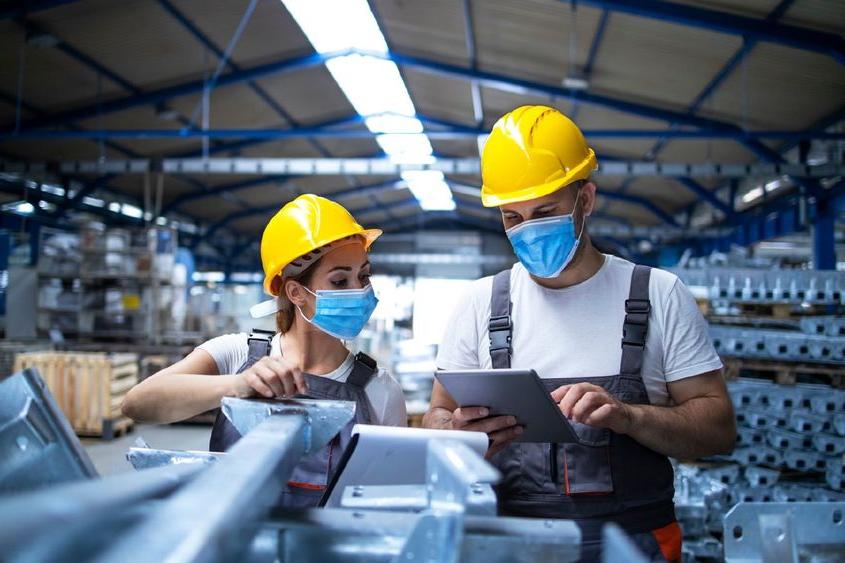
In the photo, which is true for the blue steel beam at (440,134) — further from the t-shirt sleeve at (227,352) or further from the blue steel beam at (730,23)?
the t-shirt sleeve at (227,352)

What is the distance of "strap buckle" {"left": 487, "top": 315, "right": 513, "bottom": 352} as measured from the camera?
6.72 feet

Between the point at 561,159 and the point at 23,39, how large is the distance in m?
8.94

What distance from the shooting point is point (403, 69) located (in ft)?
36.0

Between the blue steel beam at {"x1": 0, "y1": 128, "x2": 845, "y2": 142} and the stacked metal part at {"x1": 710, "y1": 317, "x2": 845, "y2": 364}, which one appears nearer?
the stacked metal part at {"x1": 710, "y1": 317, "x2": 845, "y2": 364}

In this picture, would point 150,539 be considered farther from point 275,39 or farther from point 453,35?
point 275,39

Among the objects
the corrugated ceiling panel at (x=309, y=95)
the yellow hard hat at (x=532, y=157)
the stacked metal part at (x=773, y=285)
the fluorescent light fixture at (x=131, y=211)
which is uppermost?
the corrugated ceiling panel at (x=309, y=95)

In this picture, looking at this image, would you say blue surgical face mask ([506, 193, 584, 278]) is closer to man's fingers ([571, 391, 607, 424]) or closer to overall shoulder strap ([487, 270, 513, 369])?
overall shoulder strap ([487, 270, 513, 369])

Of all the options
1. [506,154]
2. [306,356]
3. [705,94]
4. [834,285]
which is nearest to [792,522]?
[506,154]

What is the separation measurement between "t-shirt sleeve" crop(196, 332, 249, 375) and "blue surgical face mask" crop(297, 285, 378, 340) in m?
0.27

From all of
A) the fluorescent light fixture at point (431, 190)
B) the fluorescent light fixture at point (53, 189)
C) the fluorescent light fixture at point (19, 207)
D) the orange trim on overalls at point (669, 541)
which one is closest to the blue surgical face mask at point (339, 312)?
the orange trim on overalls at point (669, 541)

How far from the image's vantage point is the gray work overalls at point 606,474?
1.85 m

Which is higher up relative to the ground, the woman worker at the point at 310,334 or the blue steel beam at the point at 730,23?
the blue steel beam at the point at 730,23

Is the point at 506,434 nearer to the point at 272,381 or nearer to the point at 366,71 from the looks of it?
the point at 272,381

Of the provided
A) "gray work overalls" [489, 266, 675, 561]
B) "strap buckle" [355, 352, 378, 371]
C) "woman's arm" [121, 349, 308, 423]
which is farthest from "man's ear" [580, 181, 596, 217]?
"woman's arm" [121, 349, 308, 423]
